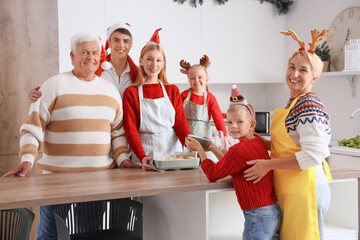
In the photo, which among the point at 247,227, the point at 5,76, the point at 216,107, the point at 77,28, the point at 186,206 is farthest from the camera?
the point at 77,28

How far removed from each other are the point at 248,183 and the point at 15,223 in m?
0.97

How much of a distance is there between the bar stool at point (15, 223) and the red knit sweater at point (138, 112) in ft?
2.28

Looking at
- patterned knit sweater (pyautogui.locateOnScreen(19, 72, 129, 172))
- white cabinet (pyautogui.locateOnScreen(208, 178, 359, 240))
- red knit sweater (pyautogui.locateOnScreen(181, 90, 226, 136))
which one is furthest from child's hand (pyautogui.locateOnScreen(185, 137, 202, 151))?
red knit sweater (pyautogui.locateOnScreen(181, 90, 226, 136))

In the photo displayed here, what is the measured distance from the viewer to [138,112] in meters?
2.56

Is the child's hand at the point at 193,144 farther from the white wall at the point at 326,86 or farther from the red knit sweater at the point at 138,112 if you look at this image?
the white wall at the point at 326,86

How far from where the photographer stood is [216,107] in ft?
10.3

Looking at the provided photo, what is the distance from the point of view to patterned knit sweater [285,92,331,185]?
1790 mm

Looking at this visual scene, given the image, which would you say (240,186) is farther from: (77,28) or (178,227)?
(77,28)

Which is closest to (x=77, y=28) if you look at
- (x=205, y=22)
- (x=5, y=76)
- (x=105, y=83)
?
(x=5, y=76)

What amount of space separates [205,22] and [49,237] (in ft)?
8.46

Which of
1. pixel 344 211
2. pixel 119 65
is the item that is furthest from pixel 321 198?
pixel 119 65

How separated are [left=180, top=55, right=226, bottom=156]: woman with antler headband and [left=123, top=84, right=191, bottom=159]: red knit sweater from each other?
1.25 feet

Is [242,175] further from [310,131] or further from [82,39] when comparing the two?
[82,39]

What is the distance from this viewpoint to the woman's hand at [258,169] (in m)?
1.91
